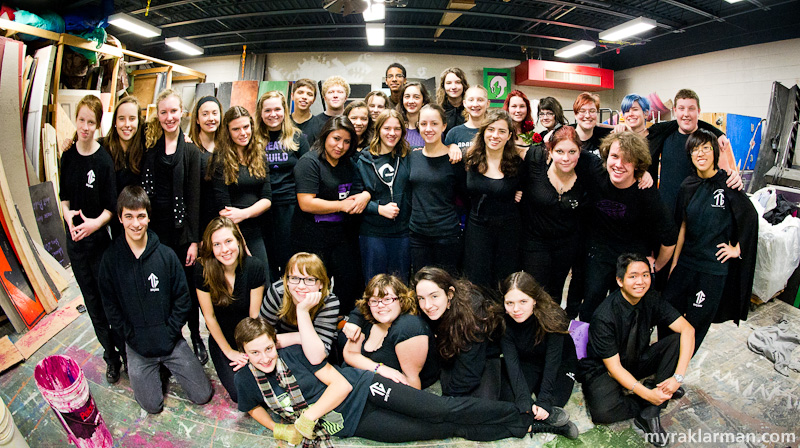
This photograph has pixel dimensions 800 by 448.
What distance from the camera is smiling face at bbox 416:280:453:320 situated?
2.08 metres

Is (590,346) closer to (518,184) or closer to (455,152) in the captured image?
(518,184)

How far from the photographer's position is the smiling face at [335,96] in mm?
2932

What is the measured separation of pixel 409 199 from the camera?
254 centimetres

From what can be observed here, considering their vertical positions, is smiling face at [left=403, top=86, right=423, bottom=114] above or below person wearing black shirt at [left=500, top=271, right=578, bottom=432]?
above

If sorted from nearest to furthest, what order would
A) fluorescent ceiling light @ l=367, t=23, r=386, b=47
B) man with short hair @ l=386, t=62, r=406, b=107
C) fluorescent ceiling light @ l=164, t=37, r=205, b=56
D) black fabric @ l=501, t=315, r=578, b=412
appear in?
black fabric @ l=501, t=315, r=578, b=412, man with short hair @ l=386, t=62, r=406, b=107, fluorescent ceiling light @ l=367, t=23, r=386, b=47, fluorescent ceiling light @ l=164, t=37, r=205, b=56

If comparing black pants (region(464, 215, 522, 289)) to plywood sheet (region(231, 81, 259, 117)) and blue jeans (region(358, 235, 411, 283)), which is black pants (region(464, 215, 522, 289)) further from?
plywood sheet (region(231, 81, 259, 117))

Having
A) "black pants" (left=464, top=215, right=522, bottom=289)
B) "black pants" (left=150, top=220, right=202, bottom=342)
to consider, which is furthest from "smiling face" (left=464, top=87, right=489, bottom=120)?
"black pants" (left=150, top=220, right=202, bottom=342)

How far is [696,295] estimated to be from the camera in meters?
2.37

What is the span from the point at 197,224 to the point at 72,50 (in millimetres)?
4488

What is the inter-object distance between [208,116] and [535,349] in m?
2.49

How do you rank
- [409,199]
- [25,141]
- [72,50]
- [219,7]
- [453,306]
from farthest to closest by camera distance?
1. [219,7]
2. [72,50]
3. [25,141]
4. [409,199]
5. [453,306]

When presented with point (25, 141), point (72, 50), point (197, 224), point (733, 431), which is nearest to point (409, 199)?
point (197, 224)

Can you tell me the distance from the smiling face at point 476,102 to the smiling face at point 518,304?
1344mm

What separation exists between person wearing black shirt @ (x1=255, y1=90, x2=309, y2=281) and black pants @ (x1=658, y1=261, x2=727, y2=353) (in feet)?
8.55
